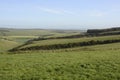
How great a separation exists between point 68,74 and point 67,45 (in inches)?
1371

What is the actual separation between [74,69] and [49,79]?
363 cm

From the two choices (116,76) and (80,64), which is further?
(80,64)

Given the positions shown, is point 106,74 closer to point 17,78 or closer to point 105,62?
point 105,62

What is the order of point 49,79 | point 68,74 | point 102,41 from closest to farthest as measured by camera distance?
point 49,79
point 68,74
point 102,41

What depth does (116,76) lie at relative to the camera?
21266 mm

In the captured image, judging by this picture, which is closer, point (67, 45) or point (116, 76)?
point (116, 76)

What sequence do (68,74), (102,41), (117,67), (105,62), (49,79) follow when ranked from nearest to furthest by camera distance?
(49,79) → (68,74) → (117,67) → (105,62) → (102,41)

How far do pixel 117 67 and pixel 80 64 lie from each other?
3598mm

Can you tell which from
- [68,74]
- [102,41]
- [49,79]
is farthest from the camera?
[102,41]

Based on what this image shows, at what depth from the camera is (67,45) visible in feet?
187

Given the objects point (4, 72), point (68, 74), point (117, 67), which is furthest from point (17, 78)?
point (117, 67)

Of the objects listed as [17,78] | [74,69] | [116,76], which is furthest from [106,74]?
[17,78]

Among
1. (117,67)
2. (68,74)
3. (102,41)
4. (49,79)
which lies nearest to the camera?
(49,79)

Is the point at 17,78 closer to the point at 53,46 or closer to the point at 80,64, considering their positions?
the point at 80,64
